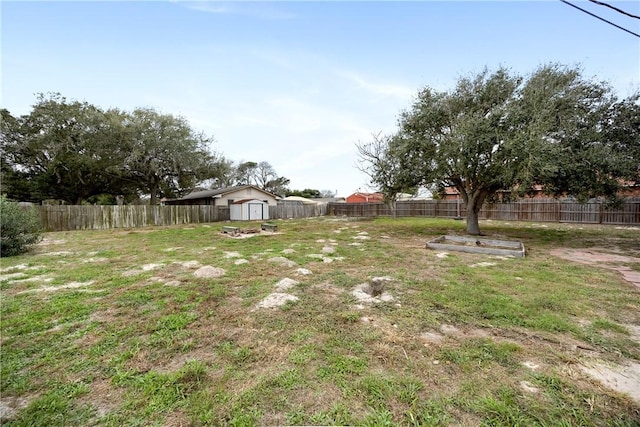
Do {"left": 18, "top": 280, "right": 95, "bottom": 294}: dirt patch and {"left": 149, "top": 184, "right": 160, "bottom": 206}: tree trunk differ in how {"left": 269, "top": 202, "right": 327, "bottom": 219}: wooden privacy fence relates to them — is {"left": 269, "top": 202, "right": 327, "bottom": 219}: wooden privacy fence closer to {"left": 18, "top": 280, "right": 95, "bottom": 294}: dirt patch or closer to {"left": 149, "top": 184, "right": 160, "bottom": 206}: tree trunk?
{"left": 149, "top": 184, "right": 160, "bottom": 206}: tree trunk

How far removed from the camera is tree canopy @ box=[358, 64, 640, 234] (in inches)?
270

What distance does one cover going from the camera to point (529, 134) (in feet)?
22.4

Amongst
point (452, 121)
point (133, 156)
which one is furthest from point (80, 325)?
point (133, 156)

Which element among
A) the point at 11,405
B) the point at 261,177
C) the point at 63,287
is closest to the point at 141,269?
the point at 63,287

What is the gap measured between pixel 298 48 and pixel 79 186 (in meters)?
20.3

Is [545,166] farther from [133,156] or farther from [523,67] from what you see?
[133,156]

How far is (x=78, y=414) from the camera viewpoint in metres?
1.54

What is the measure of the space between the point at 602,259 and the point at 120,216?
19.3m

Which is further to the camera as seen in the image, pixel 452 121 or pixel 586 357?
pixel 452 121

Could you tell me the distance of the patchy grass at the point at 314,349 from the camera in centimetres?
157

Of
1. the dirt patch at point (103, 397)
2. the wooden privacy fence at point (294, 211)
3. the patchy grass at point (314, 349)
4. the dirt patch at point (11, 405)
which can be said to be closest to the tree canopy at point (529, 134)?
the patchy grass at point (314, 349)

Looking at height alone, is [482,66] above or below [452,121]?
above

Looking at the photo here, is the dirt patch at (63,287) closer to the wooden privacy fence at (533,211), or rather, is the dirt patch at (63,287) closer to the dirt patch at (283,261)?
the dirt patch at (283,261)

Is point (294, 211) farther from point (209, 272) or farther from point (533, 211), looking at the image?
point (209, 272)
